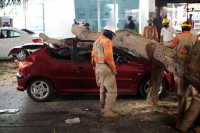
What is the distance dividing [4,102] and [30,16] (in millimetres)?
11952

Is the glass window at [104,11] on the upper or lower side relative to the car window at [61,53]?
upper

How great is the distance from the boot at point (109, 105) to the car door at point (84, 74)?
3.92 ft

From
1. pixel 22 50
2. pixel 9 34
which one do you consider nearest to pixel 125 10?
pixel 9 34

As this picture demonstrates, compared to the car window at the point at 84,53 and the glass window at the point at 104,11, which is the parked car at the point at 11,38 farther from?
the car window at the point at 84,53

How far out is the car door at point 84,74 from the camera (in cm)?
753

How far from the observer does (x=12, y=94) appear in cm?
900

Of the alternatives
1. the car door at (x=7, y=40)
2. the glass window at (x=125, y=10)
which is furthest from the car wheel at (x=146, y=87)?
the glass window at (x=125, y=10)

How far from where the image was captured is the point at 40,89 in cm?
772

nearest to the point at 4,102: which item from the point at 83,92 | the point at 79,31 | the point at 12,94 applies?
the point at 12,94

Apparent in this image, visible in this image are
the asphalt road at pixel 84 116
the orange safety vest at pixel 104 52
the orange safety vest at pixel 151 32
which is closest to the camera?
the asphalt road at pixel 84 116

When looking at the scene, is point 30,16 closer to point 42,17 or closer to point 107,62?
point 42,17

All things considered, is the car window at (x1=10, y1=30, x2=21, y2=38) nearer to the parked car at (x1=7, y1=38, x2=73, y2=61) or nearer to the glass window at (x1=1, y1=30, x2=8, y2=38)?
the glass window at (x1=1, y1=30, x2=8, y2=38)

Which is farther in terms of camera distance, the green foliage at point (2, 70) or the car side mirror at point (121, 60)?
the green foliage at point (2, 70)

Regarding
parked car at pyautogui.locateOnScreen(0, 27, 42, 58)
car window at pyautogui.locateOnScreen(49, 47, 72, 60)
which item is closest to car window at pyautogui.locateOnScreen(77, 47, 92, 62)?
car window at pyautogui.locateOnScreen(49, 47, 72, 60)
